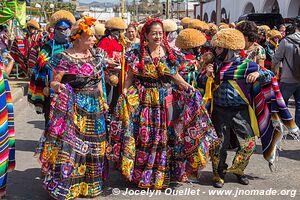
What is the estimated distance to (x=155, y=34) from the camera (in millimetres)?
4840

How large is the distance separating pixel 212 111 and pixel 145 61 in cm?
100

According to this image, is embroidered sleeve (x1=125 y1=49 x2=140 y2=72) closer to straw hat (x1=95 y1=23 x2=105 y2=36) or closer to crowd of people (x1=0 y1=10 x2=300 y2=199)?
crowd of people (x1=0 y1=10 x2=300 y2=199)

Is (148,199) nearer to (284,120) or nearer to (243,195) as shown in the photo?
(243,195)

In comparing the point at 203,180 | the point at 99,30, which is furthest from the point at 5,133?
the point at 99,30

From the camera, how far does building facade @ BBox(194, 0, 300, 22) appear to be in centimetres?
2622

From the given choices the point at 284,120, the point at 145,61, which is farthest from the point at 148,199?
the point at 284,120

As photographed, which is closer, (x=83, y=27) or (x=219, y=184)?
(x=83, y=27)

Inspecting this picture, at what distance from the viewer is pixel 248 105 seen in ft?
16.8

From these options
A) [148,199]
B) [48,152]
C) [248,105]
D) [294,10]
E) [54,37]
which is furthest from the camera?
[294,10]

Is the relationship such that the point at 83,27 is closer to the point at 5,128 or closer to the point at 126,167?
the point at 5,128

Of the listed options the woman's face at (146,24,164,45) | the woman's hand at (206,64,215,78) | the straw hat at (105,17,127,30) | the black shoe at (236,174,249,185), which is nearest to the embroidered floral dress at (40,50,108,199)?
the woman's face at (146,24,164,45)

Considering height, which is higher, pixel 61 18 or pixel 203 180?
pixel 61 18

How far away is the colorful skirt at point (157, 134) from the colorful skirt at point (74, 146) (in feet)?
0.78

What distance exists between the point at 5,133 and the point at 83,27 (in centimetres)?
128
